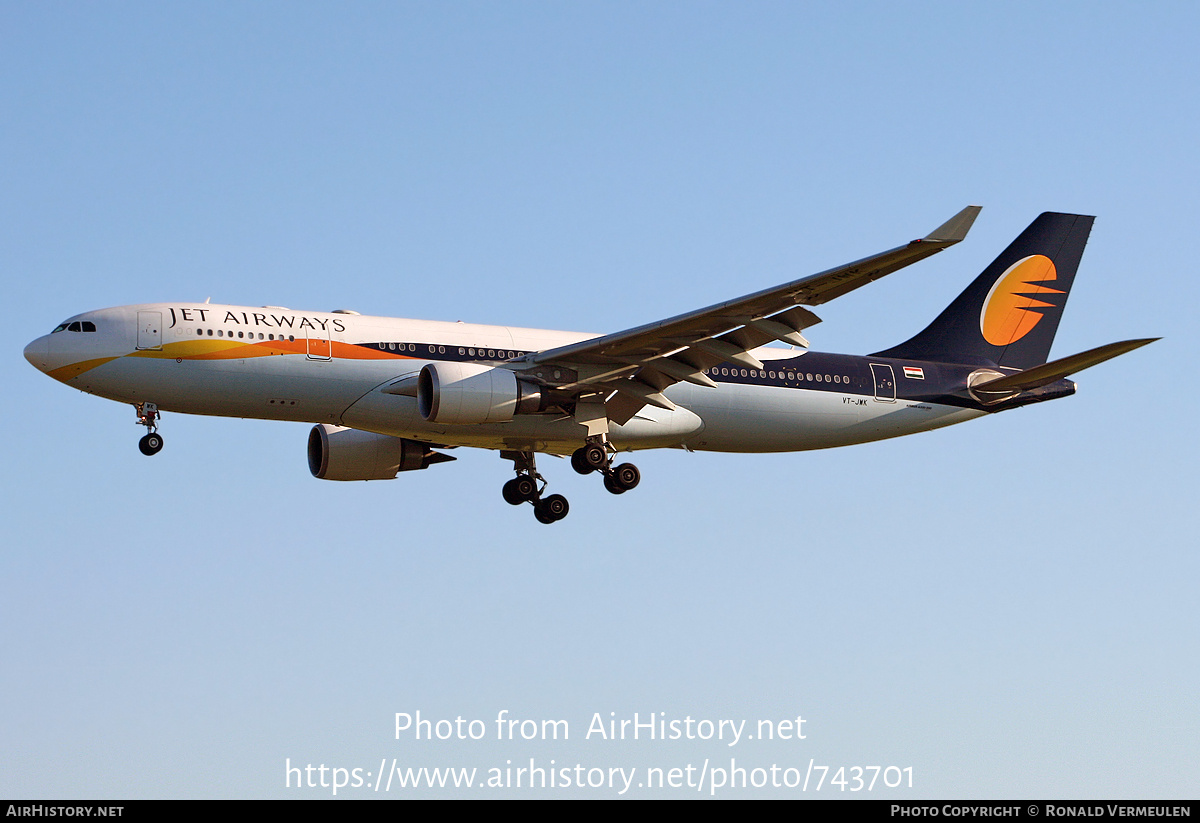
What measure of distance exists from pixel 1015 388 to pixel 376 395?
60.4 ft

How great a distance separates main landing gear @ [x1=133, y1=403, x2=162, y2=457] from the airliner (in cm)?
4

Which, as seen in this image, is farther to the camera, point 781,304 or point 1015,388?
point 1015,388

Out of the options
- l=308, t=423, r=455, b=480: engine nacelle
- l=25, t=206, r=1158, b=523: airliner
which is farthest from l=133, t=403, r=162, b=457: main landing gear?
l=308, t=423, r=455, b=480: engine nacelle

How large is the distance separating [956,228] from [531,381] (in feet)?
39.4

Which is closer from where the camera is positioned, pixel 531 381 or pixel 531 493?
pixel 531 381

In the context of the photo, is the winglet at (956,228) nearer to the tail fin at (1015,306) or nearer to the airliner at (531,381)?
the airliner at (531,381)

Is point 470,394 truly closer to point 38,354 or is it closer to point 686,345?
point 686,345

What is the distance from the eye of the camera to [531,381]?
34.3 m

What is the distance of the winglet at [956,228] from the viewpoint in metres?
26.3

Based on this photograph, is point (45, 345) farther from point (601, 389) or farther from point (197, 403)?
point (601, 389)

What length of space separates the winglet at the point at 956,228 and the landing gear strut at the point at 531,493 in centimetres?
1581

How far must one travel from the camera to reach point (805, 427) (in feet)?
125

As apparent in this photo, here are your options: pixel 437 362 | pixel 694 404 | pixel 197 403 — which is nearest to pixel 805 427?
pixel 694 404

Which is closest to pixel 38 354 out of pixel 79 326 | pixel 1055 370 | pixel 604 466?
pixel 79 326
